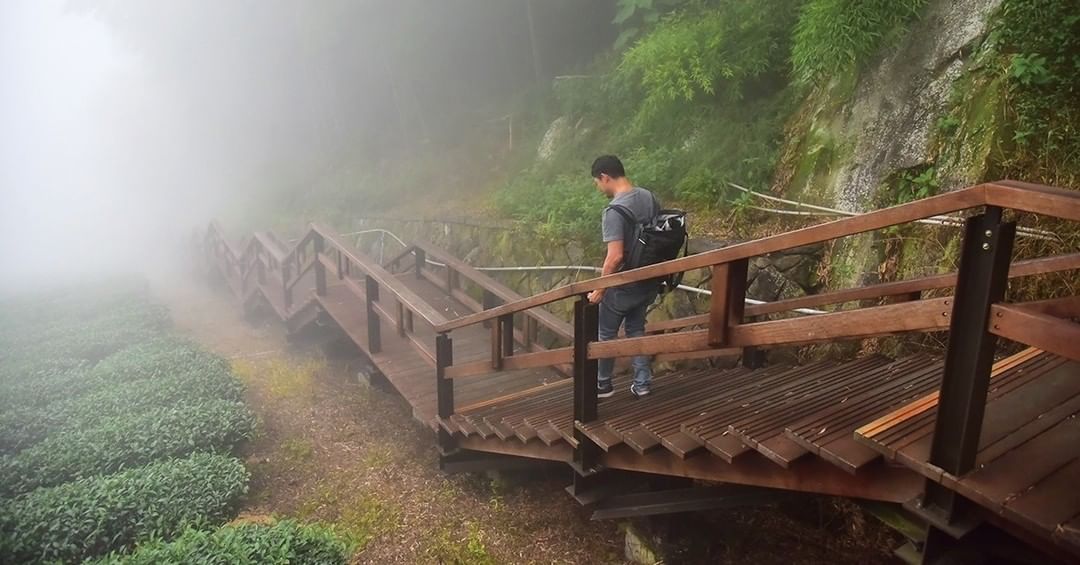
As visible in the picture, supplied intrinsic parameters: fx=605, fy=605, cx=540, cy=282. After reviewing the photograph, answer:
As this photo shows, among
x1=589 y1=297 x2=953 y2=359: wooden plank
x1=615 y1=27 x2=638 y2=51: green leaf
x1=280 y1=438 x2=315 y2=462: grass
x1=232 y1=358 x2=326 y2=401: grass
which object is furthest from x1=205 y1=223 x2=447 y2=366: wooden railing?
x1=615 y1=27 x2=638 y2=51: green leaf

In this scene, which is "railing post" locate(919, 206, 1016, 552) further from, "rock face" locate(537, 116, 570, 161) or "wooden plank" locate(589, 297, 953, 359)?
"rock face" locate(537, 116, 570, 161)

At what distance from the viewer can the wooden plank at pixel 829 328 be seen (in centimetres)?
208

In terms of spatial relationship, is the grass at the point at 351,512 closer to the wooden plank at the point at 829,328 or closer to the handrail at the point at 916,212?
the wooden plank at the point at 829,328

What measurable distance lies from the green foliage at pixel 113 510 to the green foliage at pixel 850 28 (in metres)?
6.28

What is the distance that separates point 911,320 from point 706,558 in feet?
9.30

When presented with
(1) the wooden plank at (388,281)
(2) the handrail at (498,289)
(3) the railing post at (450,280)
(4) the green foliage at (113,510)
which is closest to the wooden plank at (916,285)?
(2) the handrail at (498,289)

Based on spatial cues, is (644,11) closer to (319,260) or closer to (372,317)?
(319,260)

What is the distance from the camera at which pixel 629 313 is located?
427 centimetres

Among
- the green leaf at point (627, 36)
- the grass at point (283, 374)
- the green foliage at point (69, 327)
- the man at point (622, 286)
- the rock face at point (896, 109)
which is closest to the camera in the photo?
the man at point (622, 286)

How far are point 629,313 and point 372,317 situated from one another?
12.3 ft

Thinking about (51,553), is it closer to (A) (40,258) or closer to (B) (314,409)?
(B) (314,409)

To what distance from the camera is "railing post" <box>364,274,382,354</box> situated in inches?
273

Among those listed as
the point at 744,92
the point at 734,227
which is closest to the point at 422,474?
the point at 734,227

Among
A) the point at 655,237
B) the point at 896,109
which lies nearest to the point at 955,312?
the point at 655,237
